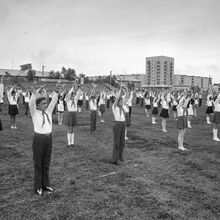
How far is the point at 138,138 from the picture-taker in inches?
447

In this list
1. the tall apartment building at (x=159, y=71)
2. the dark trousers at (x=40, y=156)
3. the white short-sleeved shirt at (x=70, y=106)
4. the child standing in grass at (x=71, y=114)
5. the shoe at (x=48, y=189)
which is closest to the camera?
the dark trousers at (x=40, y=156)

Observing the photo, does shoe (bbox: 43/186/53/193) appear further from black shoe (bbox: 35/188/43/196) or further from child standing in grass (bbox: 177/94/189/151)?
child standing in grass (bbox: 177/94/189/151)

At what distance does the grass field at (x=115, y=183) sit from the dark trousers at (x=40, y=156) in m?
0.35

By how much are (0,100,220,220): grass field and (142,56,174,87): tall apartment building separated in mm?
121625

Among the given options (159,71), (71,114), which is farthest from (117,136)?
(159,71)

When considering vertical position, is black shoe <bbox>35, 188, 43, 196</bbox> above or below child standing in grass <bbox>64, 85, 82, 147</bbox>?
below

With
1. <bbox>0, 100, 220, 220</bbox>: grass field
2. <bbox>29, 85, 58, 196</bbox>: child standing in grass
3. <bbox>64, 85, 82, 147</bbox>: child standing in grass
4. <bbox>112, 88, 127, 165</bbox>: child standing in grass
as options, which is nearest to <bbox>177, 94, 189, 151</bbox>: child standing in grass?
<bbox>0, 100, 220, 220</bbox>: grass field

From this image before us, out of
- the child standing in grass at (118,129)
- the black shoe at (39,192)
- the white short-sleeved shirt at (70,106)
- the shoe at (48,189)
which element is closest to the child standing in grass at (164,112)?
the white short-sleeved shirt at (70,106)

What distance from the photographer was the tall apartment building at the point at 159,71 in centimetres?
12875

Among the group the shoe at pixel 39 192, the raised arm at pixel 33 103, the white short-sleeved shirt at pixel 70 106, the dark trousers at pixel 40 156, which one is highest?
the raised arm at pixel 33 103

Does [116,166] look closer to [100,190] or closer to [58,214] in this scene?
[100,190]

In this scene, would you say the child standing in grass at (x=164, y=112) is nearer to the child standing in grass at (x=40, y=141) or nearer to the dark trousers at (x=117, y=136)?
the dark trousers at (x=117, y=136)

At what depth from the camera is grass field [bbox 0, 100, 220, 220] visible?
4.49m

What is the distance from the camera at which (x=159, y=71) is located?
129 m
